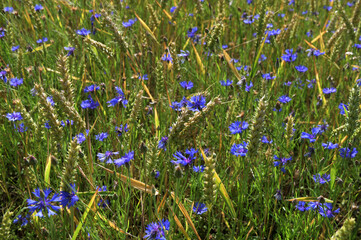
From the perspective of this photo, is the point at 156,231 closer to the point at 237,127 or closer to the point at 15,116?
the point at 237,127

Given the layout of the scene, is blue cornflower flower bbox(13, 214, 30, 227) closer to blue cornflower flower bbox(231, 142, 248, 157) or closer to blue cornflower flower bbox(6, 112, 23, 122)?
blue cornflower flower bbox(6, 112, 23, 122)

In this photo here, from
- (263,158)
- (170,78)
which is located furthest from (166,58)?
(263,158)

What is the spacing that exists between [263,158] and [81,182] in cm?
100

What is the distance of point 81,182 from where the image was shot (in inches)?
74.9

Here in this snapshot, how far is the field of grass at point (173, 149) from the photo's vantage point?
1546mm

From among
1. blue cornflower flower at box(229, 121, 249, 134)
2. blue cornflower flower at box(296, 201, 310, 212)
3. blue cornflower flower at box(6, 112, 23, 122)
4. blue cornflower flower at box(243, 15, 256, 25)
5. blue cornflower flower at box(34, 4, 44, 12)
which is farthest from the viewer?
blue cornflower flower at box(34, 4, 44, 12)

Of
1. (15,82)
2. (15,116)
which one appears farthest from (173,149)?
(15,82)

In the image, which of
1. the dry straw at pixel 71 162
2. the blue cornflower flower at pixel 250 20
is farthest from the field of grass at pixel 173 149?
the blue cornflower flower at pixel 250 20

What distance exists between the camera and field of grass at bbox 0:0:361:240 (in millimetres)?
1546

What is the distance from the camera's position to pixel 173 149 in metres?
1.92

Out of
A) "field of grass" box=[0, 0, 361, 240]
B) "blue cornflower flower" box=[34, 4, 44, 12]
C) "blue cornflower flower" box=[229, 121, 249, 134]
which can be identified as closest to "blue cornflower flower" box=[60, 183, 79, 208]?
"field of grass" box=[0, 0, 361, 240]

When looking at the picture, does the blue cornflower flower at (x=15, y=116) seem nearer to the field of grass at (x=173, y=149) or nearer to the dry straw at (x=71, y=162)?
the field of grass at (x=173, y=149)

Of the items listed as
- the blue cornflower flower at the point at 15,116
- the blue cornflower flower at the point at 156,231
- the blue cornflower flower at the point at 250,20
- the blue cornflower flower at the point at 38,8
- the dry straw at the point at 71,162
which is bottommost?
the blue cornflower flower at the point at 156,231

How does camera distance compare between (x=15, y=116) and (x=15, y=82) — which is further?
(x=15, y=82)
